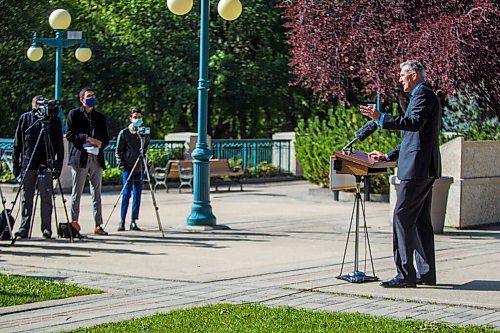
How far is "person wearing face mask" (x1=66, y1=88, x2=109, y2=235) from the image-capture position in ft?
47.0

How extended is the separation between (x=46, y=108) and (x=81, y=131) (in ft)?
2.87

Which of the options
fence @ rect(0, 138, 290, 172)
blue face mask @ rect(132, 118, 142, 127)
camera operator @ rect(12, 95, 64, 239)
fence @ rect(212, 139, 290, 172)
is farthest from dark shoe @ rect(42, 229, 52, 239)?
fence @ rect(212, 139, 290, 172)

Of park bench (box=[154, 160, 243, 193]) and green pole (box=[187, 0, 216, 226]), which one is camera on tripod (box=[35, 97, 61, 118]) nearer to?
green pole (box=[187, 0, 216, 226])

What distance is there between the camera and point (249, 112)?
36406 millimetres

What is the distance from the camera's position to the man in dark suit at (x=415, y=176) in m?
9.71

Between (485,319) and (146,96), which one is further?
(146,96)

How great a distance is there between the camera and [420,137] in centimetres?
972

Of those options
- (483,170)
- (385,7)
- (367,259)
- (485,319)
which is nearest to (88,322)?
(485,319)

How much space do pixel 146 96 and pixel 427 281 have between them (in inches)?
1039

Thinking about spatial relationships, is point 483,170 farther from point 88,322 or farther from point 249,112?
point 249,112

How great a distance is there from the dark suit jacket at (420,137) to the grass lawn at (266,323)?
2115mm

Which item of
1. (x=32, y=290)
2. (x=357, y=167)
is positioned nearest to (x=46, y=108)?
(x=32, y=290)

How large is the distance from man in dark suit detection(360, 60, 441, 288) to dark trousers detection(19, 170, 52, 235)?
585cm

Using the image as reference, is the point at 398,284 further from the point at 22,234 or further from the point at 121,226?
the point at 121,226
